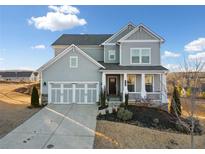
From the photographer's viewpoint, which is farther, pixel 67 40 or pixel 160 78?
pixel 67 40

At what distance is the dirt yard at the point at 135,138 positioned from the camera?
980cm

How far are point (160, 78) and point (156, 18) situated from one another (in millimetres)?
5859

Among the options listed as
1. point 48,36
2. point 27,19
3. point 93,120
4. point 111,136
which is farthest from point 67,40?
point 111,136

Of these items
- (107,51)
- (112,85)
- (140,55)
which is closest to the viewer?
(140,55)

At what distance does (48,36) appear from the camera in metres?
22.9

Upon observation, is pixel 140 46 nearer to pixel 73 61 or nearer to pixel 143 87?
pixel 143 87

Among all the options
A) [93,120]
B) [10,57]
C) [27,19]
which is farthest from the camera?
[10,57]

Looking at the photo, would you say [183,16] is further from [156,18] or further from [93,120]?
[93,120]

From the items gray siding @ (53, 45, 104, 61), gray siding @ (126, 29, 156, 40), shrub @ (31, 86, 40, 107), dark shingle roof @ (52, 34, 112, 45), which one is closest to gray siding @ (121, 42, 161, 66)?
gray siding @ (126, 29, 156, 40)

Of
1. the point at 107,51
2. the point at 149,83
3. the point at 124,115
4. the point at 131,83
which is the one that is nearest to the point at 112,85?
the point at 131,83

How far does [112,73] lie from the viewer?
17.3 metres

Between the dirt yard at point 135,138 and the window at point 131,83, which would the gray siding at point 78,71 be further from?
the dirt yard at point 135,138

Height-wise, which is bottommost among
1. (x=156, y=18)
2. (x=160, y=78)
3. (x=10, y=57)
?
(x=160, y=78)

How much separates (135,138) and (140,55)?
930cm
